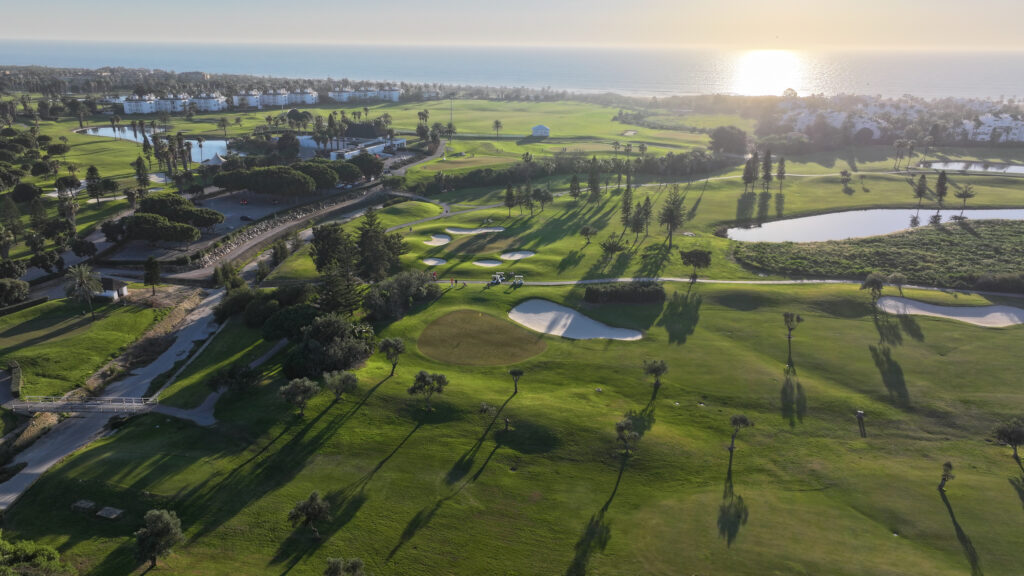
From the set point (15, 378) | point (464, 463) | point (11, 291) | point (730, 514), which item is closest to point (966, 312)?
point (730, 514)

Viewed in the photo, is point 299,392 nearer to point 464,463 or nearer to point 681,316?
point 464,463

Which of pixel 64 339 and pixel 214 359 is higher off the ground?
pixel 64 339

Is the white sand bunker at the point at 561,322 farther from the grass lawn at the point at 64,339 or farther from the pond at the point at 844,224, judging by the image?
the pond at the point at 844,224

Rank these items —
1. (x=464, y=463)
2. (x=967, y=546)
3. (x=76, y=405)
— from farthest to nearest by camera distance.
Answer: (x=76, y=405)
(x=464, y=463)
(x=967, y=546)

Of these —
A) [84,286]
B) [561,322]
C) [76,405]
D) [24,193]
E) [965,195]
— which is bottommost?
[76,405]

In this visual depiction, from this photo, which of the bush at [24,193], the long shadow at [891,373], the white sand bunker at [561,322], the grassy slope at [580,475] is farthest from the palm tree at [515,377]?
the bush at [24,193]

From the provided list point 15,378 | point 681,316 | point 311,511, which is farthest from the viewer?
point 681,316

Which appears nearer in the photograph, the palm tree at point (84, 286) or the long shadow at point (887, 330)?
the long shadow at point (887, 330)

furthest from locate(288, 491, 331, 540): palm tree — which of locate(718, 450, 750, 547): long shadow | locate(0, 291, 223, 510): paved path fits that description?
locate(718, 450, 750, 547): long shadow
